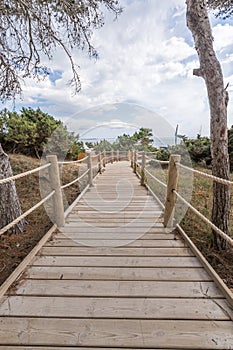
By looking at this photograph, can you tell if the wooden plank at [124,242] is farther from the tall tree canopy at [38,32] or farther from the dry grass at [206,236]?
the tall tree canopy at [38,32]

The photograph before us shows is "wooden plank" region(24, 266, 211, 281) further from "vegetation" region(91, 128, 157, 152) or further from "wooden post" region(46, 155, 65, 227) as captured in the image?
"vegetation" region(91, 128, 157, 152)

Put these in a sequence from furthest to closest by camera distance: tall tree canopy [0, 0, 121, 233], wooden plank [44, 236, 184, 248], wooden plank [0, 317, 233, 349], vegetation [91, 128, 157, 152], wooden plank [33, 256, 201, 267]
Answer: vegetation [91, 128, 157, 152], tall tree canopy [0, 0, 121, 233], wooden plank [44, 236, 184, 248], wooden plank [33, 256, 201, 267], wooden plank [0, 317, 233, 349]

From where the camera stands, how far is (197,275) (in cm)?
153

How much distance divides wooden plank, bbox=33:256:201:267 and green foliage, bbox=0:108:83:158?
502cm

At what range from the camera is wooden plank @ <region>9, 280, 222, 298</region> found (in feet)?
4.40

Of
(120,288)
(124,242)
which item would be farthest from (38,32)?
(120,288)

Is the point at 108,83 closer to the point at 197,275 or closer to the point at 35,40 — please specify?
the point at 35,40

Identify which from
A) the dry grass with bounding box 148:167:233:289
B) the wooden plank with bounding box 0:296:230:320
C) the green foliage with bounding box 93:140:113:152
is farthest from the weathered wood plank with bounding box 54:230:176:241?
the green foliage with bounding box 93:140:113:152

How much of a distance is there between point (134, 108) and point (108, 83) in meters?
1.39

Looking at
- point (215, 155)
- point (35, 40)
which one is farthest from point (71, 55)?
point (215, 155)

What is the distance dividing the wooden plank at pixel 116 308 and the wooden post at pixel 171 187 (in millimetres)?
1091

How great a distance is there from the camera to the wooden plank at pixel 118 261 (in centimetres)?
166

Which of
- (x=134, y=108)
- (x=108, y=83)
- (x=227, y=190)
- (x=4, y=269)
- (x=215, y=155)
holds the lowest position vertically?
(x=4, y=269)

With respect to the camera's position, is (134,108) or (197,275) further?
(134,108)
